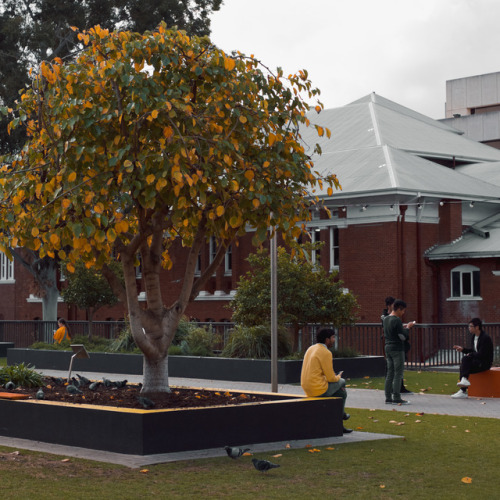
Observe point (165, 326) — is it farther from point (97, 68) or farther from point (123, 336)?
point (123, 336)

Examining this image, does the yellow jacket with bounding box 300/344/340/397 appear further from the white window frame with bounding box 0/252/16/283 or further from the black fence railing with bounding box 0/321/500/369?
the white window frame with bounding box 0/252/16/283

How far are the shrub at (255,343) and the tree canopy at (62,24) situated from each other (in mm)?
20552

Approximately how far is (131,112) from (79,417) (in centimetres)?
400

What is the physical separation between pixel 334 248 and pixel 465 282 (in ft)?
17.8

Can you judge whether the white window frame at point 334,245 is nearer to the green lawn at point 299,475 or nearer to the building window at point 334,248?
the building window at point 334,248

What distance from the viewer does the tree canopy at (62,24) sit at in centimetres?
4316

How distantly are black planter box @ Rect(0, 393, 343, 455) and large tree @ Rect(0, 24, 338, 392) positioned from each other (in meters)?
1.68

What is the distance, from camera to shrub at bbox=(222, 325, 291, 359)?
83.6ft

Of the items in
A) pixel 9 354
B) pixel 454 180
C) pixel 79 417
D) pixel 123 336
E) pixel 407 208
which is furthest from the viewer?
pixel 454 180

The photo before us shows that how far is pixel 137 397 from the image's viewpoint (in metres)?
13.1

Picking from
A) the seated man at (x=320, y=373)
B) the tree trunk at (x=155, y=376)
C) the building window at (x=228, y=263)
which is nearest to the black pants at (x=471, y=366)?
the seated man at (x=320, y=373)

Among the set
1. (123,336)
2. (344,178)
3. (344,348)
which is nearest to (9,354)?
(123,336)

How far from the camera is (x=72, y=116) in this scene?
12805mm

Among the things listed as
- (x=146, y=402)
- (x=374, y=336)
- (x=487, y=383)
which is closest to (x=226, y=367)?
(x=487, y=383)
